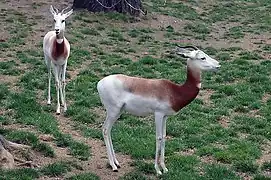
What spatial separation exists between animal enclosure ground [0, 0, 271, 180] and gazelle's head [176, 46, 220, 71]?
4.91ft

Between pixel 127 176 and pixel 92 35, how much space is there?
10684 mm

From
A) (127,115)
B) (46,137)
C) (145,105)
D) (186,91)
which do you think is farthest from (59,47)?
(186,91)

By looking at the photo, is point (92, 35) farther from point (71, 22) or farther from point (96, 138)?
point (96, 138)

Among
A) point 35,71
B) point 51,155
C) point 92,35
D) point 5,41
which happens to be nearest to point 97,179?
point 51,155

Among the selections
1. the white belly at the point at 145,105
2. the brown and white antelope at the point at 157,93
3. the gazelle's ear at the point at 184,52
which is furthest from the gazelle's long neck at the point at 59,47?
the gazelle's ear at the point at 184,52

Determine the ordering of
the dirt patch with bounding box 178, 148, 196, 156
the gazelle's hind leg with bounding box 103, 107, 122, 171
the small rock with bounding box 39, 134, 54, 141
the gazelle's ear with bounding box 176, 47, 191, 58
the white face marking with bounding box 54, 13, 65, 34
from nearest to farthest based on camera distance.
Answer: the gazelle's ear with bounding box 176, 47, 191, 58 < the gazelle's hind leg with bounding box 103, 107, 122, 171 < the dirt patch with bounding box 178, 148, 196, 156 < the small rock with bounding box 39, 134, 54, 141 < the white face marking with bounding box 54, 13, 65, 34

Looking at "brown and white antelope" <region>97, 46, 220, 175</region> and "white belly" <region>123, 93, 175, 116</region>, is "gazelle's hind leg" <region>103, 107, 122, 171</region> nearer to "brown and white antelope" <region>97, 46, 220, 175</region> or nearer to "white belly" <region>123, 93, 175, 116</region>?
"brown and white antelope" <region>97, 46, 220, 175</region>

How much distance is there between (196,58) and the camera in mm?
7246

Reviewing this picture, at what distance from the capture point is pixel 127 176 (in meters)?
7.30

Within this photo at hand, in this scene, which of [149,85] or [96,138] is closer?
[149,85]

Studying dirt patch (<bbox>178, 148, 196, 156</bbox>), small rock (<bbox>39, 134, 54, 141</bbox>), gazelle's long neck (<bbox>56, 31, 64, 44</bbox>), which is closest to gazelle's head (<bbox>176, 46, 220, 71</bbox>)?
dirt patch (<bbox>178, 148, 196, 156</bbox>)

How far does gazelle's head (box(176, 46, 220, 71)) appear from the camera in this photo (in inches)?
284

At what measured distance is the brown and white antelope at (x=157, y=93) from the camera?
7.23m

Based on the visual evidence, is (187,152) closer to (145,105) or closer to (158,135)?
(158,135)
